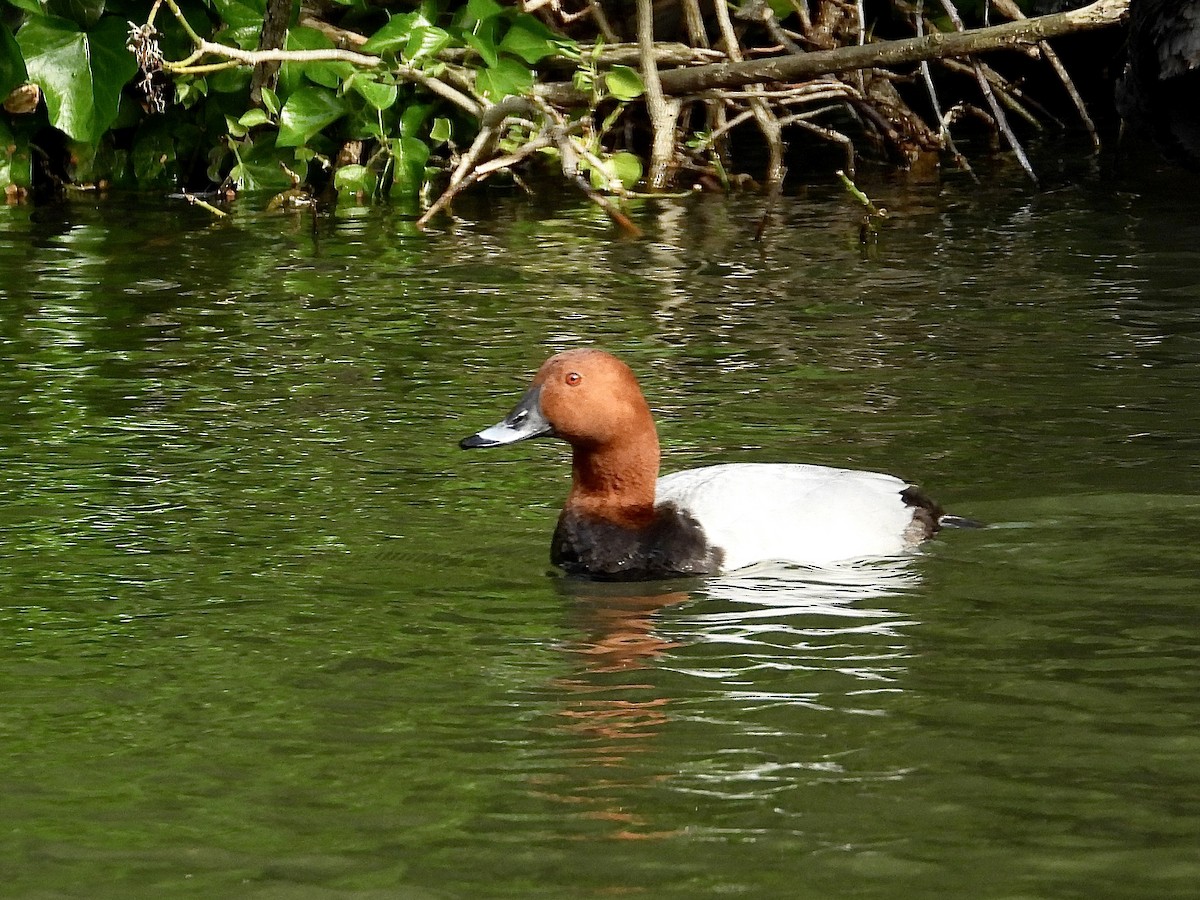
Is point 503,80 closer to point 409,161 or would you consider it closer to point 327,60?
point 327,60

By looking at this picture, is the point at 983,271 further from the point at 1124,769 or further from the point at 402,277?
the point at 1124,769

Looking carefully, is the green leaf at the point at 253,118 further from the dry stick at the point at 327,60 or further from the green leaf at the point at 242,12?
the green leaf at the point at 242,12

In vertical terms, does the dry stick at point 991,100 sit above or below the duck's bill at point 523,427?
above

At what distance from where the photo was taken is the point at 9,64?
1288cm

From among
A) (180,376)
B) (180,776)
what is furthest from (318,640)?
(180,376)

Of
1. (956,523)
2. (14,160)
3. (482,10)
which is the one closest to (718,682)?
(956,523)

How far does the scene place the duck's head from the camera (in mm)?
6039

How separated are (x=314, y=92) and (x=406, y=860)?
10009 mm

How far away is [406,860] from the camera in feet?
12.4

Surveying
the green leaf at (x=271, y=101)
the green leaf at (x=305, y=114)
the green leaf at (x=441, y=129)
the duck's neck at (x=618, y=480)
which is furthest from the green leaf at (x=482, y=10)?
the duck's neck at (x=618, y=480)

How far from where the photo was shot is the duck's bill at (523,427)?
604cm

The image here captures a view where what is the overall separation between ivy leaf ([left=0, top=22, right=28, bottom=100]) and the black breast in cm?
821

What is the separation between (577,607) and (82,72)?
343 inches

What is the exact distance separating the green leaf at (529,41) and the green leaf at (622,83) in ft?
1.42
